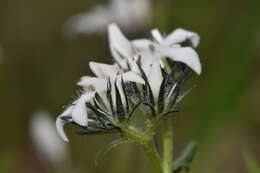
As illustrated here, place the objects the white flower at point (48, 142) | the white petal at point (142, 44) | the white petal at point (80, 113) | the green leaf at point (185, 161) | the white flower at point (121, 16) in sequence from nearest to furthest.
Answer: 1. the white petal at point (80, 113)
2. the green leaf at point (185, 161)
3. the white petal at point (142, 44)
4. the white flower at point (48, 142)
5. the white flower at point (121, 16)

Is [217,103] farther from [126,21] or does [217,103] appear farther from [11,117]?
[11,117]

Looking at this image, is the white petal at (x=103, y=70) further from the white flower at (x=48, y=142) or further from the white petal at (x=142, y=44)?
the white flower at (x=48, y=142)

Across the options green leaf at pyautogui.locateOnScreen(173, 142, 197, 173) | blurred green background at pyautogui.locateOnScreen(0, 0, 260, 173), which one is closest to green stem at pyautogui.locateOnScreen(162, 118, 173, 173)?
green leaf at pyautogui.locateOnScreen(173, 142, 197, 173)

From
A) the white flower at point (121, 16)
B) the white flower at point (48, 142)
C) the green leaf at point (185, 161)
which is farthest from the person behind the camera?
the white flower at point (121, 16)

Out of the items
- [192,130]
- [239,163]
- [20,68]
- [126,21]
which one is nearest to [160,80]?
[192,130]

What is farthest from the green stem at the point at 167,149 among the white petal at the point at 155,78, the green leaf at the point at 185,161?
the white petal at the point at 155,78

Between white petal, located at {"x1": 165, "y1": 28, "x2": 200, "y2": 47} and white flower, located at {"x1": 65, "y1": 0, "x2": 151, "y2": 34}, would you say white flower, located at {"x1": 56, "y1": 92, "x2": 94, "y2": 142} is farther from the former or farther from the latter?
white flower, located at {"x1": 65, "y1": 0, "x2": 151, "y2": 34}
